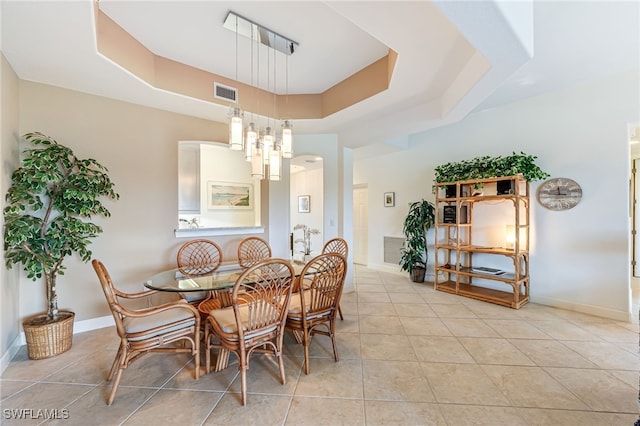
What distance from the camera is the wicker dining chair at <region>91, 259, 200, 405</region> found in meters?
1.71

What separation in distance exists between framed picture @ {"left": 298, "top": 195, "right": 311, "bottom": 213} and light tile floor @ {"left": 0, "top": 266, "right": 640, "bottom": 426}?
14.7ft

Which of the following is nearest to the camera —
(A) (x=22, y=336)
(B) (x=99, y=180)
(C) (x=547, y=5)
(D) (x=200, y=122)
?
(C) (x=547, y=5)

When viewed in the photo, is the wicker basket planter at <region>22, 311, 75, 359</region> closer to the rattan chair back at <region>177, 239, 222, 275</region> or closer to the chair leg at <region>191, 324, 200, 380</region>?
the rattan chair back at <region>177, 239, 222, 275</region>

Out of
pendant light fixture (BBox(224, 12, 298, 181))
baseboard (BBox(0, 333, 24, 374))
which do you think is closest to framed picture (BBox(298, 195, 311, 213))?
pendant light fixture (BBox(224, 12, 298, 181))

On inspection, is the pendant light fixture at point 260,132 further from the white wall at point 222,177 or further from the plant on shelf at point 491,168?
the plant on shelf at point 491,168

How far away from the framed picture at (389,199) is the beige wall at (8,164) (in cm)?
533

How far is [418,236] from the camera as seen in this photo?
15.4ft

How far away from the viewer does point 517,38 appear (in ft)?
5.18

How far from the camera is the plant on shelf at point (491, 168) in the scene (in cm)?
342

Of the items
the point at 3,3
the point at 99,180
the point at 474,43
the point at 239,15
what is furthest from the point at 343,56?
the point at 99,180

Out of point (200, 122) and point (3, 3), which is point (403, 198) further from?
point (3, 3)

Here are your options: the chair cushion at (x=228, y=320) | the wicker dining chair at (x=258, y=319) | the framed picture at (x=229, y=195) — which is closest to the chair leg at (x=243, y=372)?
the wicker dining chair at (x=258, y=319)

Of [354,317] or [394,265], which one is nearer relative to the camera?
[354,317]

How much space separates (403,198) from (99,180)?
15.7 ft
